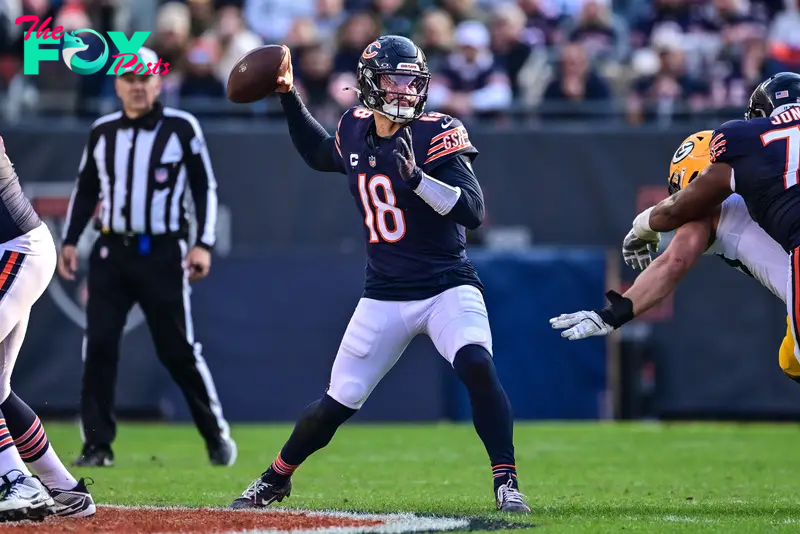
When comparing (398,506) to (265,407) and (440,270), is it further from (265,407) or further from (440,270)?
(265,407)

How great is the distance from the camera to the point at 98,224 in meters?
7.64

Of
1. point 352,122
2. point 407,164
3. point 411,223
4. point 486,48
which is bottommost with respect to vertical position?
point 411,223

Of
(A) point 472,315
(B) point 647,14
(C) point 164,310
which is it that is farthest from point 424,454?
(B) point 647,14

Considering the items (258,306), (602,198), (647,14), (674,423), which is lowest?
(674,423)

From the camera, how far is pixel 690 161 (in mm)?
5676

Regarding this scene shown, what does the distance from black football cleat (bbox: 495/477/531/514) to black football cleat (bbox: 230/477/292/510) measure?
917 mm

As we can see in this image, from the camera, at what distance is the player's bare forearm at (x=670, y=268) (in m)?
5.49

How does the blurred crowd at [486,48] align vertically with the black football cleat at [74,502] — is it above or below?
above

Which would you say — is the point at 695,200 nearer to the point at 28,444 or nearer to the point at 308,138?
the point at 308,138

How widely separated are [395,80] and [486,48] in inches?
297

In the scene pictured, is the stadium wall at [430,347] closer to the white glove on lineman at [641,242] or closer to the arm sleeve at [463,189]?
the white glove on lineman at [641,242]

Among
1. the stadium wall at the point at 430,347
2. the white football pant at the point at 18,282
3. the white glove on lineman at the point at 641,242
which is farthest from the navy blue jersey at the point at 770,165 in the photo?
the stadium wall at the point at 430,347

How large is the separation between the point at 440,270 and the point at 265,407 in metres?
5.58

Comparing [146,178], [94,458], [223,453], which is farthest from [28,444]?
[146,178]
